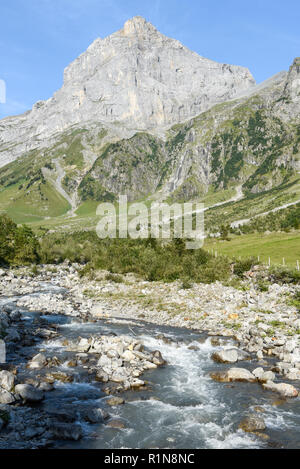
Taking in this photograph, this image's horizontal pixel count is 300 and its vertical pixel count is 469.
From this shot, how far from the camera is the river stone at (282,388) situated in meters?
19.5

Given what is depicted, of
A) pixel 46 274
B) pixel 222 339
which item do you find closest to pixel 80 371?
pixel 222 339

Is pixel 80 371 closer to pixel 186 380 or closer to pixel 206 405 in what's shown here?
pixel 186 380

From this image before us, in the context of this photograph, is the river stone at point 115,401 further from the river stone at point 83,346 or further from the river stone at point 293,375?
the river stone at point 293,375

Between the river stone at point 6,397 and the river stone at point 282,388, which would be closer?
the river stone at point 6,397

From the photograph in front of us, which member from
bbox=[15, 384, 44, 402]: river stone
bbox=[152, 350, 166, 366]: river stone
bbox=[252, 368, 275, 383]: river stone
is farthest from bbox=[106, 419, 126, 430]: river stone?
bbox=[252, 368, 275, 383]: river stone

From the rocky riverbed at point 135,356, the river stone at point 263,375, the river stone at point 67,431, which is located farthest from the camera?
the river stone at point 263,375

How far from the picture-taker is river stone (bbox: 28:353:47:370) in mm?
23312

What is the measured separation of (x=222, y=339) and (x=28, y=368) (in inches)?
643

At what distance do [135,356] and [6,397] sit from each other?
32.4 feet

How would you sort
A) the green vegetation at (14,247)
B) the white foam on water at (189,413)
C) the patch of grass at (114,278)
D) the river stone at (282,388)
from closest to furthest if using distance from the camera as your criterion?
the white foam on water at (189,413) < the river stone at (282,388) < the patch of grass at (114,278) < the green vegetation at (14,247)

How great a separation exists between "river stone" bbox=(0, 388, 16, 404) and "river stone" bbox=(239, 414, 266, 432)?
465 inches

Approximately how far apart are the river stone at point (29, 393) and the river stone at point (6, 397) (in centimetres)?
66

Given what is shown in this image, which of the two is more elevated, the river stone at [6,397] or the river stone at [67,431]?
the river stone at [6,397]

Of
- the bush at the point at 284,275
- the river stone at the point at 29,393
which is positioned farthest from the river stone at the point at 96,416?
the bush at the point at 284,275
